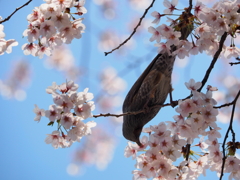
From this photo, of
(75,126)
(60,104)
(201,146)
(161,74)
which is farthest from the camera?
(161,74)

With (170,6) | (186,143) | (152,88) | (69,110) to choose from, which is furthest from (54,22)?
(152,88)

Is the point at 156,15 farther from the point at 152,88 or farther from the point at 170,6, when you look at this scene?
the point at 152,88

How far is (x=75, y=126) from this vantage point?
1890 millimetres

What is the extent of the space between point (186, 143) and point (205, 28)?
0.80 metres

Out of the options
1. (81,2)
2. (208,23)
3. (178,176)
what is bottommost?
(178,176)

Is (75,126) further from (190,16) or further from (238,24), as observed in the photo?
(238,24)

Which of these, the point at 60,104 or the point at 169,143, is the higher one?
the point at 60,104

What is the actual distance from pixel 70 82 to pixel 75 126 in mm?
290

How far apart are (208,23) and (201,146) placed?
983 millimetres

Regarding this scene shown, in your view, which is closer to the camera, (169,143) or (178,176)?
(169,143)

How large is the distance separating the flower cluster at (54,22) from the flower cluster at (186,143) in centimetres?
87

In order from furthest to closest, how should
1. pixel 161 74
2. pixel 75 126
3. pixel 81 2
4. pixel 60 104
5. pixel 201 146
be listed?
pixel 161 74 < pixel 201 146 < pixel 81 2 < pixel 75 126 < pixel 60 104

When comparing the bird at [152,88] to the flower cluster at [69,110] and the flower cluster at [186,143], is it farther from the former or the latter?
the flower cluster at [69,110]

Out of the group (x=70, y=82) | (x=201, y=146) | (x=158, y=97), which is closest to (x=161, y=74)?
(x=158, y=97)
